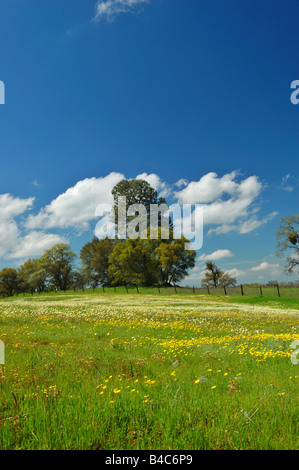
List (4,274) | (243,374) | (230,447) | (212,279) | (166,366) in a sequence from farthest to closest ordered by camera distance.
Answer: (4,274)
(212,279)
(166,366)
(243,374)
(230,447)

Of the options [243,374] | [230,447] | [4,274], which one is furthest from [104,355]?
[4,274]

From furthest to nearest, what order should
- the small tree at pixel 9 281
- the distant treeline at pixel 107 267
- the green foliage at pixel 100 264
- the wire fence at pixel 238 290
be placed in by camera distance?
the small tree at pixel 9 281 < the green foliage at pixel 100 264 < the distant treeline at pixel 107 267 < the wire fence at pixel 238 290

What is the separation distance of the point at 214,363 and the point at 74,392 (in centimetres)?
399

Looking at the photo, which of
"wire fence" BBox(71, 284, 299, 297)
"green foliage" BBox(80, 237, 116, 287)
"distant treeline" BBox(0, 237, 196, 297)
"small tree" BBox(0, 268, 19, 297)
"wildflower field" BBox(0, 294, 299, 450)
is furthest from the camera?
"small tree" BBox(0, 268, 19, 297)

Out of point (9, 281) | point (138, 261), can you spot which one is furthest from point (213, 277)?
point (9, 281)

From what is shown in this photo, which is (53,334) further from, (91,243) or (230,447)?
(91,243)

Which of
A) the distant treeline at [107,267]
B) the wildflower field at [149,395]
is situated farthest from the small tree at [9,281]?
the wildflower field at [149,395]

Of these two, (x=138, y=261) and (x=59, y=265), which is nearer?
(x=138, y=261)

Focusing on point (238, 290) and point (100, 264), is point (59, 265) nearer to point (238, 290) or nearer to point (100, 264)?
point (100, 264)

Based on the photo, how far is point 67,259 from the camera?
101938 millimetres

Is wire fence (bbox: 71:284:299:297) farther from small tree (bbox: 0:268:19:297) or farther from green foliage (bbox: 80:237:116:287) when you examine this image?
small tree (bbox: 0:268:19:297)

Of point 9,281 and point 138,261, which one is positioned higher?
point 138,261

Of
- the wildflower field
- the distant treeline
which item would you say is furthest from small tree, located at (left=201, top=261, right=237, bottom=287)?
the wildflower field

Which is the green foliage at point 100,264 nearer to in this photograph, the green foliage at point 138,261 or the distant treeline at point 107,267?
the distant treeline at point 107,267
